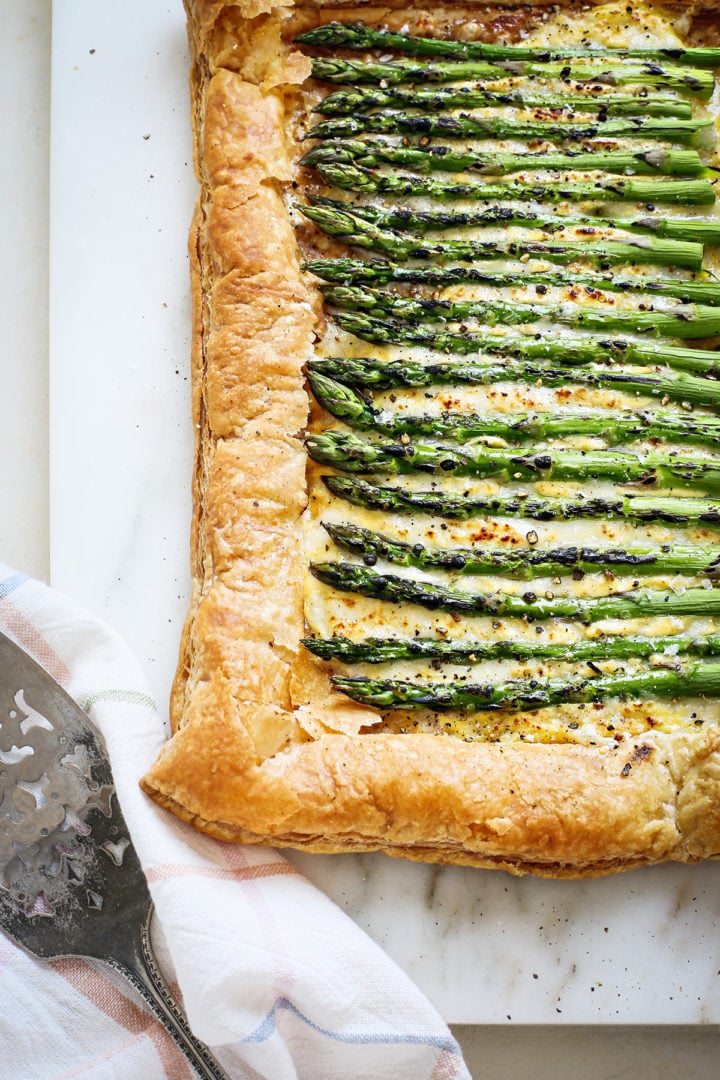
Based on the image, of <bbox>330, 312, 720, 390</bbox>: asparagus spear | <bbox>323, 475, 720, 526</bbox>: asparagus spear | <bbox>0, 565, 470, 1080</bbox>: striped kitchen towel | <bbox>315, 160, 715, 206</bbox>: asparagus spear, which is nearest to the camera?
<bbox>0, 565, 470, 1080</bbox>: striped kitchen towel

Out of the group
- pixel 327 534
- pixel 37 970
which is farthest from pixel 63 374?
pixel 37 970

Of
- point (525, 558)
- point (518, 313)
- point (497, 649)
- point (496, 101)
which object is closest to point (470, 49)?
point (496, 101)

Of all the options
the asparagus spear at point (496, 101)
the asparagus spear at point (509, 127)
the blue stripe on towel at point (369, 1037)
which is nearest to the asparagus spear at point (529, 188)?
the asparagus spear at point (509, 127)

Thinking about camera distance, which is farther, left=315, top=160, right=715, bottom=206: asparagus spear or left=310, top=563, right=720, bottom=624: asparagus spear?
left=315, top=160, right=715, bottom=206: asparagus spear

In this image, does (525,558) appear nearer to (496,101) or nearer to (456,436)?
(456,436)

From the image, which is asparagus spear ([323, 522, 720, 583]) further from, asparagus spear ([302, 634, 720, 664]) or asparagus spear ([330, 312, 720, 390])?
asparagus spear ([330, 312, 720, 390])

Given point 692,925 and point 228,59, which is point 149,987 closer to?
point 692,925

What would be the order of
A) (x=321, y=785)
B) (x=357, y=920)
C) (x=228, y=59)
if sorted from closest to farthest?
(x=321, y=785), (x=357, y=920), (x=228, y=59)

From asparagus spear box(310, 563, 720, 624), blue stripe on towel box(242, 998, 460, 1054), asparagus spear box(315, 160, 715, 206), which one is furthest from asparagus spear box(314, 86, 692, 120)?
blue stripe on towel box(242, 998, 460, 1054)
